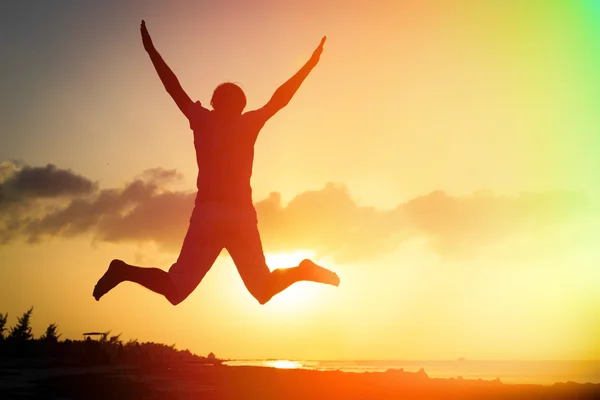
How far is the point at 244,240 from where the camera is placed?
7895 mm

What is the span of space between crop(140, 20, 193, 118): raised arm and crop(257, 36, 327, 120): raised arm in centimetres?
105

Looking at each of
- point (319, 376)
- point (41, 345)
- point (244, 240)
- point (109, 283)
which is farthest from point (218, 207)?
point (41, 345)

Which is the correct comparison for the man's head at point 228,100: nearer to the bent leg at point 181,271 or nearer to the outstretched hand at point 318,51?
the outstretched hand at point 318,51

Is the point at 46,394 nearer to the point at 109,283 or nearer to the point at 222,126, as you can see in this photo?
the point at 109,283

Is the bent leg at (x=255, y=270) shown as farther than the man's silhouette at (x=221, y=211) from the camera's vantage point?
Yes

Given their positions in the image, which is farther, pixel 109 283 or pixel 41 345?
pixel 41 345

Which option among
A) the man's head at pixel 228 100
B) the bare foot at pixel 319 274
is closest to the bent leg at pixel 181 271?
the bare foot at pixel 319 274

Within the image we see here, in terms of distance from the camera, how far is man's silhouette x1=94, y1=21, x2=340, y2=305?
25.3ft

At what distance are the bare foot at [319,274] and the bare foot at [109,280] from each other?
2.39m

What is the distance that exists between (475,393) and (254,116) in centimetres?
673

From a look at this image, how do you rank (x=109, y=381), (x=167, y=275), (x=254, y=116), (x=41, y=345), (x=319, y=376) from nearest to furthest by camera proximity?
(x=167, y=275) < (x=254, y=116) < (x=109, y=381) < (x=319, y=376) < (x=41, y=345)

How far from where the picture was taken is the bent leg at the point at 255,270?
25.9ft

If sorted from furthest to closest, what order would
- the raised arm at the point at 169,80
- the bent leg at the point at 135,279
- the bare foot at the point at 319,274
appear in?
the raised arm at the point at 169,80 < the bare foot at the point at 319,274 < the bent leg at the point at 135,279

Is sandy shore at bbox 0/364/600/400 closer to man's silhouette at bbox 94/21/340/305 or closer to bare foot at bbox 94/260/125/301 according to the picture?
bare foot at bbox 94/260/125/301
